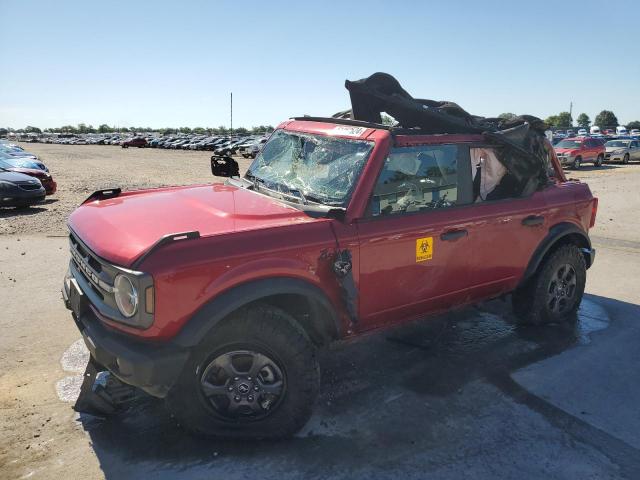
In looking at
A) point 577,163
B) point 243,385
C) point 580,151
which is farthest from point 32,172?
point 580,151

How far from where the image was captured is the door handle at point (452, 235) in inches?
151

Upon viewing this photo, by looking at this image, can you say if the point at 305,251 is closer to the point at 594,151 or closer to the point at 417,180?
the point at 417,180

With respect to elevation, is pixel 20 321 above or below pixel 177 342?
below

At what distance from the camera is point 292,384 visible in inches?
125

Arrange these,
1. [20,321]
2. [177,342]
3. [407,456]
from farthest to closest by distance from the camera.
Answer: [20,321] < [407,456] < [177,342]

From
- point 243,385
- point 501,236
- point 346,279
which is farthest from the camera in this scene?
point 501,236

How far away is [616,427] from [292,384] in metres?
2.19

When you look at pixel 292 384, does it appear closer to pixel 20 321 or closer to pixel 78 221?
pixel 78 221

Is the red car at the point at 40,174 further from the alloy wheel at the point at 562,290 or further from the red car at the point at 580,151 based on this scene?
the red car at the point at 580,151

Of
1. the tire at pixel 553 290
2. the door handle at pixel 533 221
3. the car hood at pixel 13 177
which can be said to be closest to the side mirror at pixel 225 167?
the door handle at pixel 533 221

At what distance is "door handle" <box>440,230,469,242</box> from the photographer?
383 cm

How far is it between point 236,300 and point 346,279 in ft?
2.59

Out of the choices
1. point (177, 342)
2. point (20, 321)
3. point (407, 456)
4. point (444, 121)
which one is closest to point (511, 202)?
point (444, 121)

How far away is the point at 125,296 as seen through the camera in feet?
9.25
